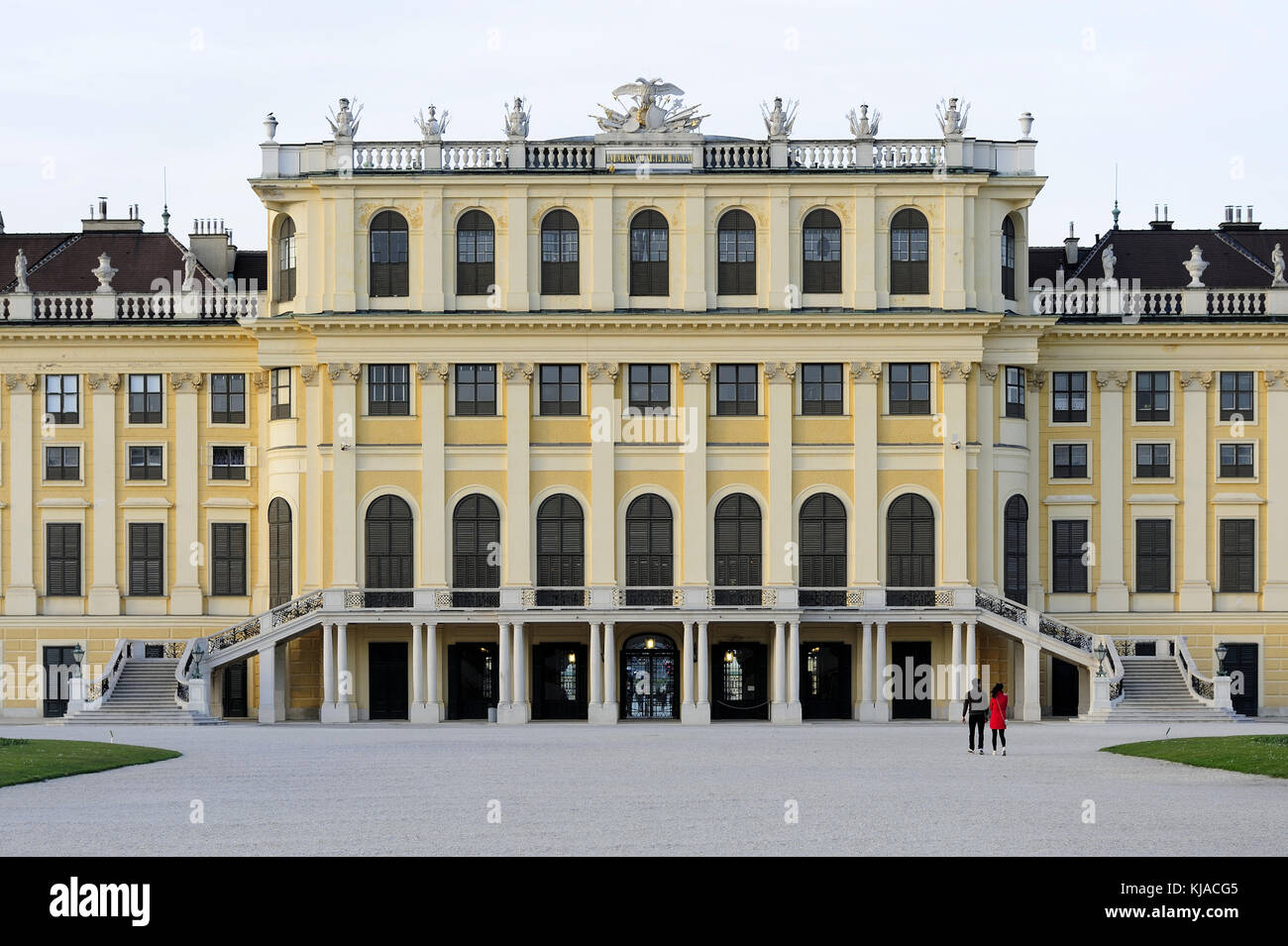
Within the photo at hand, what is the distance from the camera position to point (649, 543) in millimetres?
64188

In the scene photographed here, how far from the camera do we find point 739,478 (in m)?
64.1

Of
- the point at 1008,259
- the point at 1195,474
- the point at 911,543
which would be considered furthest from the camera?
the point at 1195,474

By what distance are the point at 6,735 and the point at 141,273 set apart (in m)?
23.4

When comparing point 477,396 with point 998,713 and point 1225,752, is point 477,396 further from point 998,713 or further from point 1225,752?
point 1225,752

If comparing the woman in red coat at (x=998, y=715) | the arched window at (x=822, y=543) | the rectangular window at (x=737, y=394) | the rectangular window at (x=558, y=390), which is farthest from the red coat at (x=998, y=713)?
the rectangular window at (x=558, y=390)

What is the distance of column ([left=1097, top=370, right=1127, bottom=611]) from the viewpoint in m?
67.2

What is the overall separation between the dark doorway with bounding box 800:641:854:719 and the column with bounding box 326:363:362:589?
13.5m

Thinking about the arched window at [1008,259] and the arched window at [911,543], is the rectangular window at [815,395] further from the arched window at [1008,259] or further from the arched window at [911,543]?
the arched window at [1008,259]

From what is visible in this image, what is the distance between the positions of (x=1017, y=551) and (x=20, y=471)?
100 feet

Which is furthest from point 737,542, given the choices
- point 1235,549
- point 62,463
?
point 62,463

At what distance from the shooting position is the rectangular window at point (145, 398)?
221ft

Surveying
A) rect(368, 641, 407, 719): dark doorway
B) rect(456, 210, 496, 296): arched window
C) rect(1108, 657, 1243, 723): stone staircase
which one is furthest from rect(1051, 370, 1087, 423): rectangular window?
rect(368, 641, 407, 719): dark doorway
